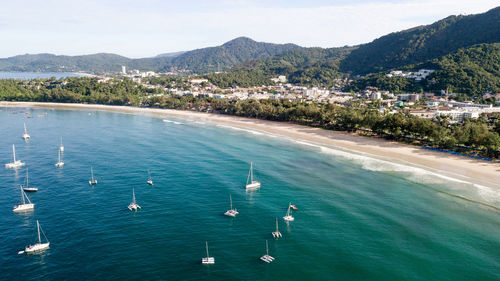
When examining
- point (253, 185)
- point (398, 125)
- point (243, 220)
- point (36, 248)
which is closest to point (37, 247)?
point (36, 248)

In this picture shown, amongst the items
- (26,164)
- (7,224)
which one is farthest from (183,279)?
(26,164)

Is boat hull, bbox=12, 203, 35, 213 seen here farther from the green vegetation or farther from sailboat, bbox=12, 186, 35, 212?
the green vegetation

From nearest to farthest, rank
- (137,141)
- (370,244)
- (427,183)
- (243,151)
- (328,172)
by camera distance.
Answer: (370,244), (427,183), (328,172), (243,151), (137,141)

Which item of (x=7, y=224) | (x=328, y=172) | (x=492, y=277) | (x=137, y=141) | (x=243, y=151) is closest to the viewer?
(x=492, y=277)

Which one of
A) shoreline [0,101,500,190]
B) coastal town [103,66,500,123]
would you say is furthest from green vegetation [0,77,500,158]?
coastal town [103,66,500,123]

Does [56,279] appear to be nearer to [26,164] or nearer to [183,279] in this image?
[183,279]

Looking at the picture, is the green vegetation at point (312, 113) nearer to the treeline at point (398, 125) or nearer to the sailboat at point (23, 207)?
the treeline at point (398, 125)

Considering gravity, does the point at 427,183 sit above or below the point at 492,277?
above
